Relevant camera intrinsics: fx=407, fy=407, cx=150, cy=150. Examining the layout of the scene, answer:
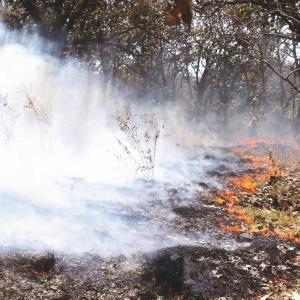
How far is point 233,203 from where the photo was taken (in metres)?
8.23

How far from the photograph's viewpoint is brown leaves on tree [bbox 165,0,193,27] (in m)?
12.2

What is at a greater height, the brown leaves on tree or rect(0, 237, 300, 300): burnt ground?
the brown leaves on tree

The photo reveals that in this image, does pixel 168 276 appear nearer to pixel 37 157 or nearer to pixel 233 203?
pixel 233 203

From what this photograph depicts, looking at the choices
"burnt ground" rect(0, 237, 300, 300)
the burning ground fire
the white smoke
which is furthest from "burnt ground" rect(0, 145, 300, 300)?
the burning ground fire

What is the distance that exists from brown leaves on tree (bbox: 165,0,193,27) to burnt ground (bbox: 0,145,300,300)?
323 inches

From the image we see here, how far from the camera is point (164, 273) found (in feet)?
15.5

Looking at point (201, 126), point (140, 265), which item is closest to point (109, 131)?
point (140, 265)

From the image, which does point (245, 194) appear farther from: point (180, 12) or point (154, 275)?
point (180, 12)

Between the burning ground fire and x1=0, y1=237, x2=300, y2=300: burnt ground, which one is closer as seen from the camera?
x1=0, y1=237, x2=300, y2=300: burnt ground

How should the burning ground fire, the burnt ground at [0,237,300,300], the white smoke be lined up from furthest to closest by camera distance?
1. the burning ground fire
2. the white smoke
3. the burnt ground at [0,237,300,300]

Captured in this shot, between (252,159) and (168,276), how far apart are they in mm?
11454

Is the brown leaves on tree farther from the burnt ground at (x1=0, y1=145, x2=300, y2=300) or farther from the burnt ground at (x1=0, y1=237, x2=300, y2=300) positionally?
the burnt ground at (x1=0, y1=237, x2=300, y2=300)

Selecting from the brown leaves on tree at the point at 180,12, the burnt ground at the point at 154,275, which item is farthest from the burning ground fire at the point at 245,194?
the brown leaves on tree at the point at 180,12

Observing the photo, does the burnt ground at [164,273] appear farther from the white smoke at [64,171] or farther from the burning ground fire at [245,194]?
the burning ground fire at [245,194]
